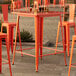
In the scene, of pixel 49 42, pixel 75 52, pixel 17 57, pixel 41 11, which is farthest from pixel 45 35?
pixel 41 11

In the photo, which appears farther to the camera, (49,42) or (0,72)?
(49,42)

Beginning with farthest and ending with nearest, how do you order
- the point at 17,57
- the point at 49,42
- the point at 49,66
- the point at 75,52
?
the point at 49,42, the point at 75,52, the point at 17,57, the point at 49,66

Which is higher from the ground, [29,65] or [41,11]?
[41,11]

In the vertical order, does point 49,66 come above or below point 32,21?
below

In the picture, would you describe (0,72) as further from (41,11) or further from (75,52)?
(75,52)

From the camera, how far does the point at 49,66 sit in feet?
16.1

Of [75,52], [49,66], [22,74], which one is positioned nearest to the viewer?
[22,74]

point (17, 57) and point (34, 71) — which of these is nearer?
point (34, 71)

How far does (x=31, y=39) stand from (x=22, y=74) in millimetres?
3132

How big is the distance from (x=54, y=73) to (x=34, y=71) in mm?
347

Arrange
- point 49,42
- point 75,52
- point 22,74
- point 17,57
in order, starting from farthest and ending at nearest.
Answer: point 49,42
point 75,52
point 17,57
point 22,74

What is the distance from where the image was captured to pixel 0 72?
14.7ft

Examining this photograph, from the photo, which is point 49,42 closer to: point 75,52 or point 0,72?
point 75,52

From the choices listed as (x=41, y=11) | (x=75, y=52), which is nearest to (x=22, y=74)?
(x=41, y=11)
